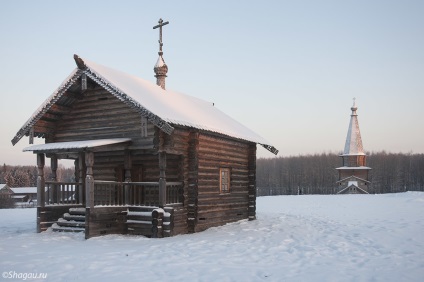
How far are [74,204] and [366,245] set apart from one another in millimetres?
12048

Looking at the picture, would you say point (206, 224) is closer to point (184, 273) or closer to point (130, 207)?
point (130, 207)

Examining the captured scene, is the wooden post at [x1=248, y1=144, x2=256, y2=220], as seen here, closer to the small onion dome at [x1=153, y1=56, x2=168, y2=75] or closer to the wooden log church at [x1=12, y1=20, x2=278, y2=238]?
the wooden log church at [x1=12, y1=20, x2=278, y2=238]

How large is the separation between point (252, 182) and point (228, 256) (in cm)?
1135

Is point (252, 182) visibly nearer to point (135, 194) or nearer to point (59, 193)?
point (135, 194)

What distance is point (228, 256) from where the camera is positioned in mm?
11336

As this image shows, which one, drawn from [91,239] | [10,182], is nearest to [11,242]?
[91,239]

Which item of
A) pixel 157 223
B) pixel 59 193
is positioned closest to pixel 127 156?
pixel 157 223

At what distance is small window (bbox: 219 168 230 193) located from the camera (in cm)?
1977

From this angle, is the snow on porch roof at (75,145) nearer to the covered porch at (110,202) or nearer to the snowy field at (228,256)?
the covered porch at (110,202)

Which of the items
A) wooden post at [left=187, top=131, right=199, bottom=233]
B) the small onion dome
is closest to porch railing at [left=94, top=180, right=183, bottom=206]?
wooden post at [left=187, top=131, right=199, bottom=233]

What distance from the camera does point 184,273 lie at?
9305 mm

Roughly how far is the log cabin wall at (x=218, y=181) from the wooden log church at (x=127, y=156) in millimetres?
48

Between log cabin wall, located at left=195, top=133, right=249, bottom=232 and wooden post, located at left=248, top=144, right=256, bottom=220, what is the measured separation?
169 mm

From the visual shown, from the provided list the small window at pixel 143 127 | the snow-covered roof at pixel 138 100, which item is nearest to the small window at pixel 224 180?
the snow-covered roof at pixel 138 100
